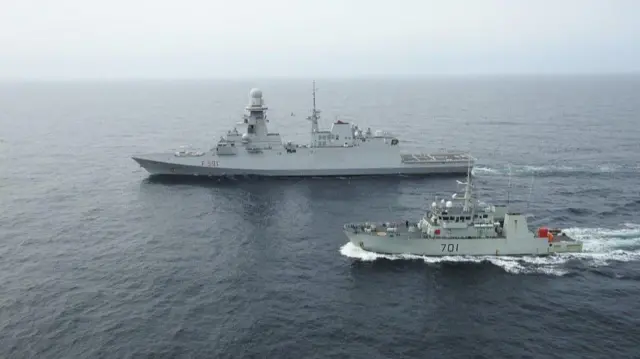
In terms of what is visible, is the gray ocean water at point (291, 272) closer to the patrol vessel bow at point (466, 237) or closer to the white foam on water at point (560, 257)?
the white foam on water at point (560, 257)

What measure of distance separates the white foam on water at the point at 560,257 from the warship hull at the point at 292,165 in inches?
1248

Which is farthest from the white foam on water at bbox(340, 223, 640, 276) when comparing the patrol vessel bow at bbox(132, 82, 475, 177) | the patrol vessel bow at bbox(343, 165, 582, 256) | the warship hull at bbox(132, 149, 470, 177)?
the patrol vessel bow at bbox(132, 82, 475, 177)

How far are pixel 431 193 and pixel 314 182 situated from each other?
1835 centimetres

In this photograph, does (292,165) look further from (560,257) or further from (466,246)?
(560,257)

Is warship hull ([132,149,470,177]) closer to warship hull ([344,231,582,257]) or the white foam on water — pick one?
the white foam on water

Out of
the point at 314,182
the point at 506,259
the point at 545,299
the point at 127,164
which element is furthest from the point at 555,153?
the point at 127,164

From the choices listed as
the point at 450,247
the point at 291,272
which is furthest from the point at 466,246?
the point at 291,272

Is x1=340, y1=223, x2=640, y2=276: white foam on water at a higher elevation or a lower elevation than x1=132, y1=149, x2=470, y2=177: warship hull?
lower

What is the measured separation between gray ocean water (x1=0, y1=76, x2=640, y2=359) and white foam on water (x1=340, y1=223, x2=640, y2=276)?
23 centimetres

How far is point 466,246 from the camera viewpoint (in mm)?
46562

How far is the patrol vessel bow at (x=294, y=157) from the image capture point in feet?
258

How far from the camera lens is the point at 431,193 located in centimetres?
7006

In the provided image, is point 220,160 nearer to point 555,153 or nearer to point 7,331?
point 7,331

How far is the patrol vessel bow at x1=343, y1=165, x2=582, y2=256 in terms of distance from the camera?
46.4 metres
